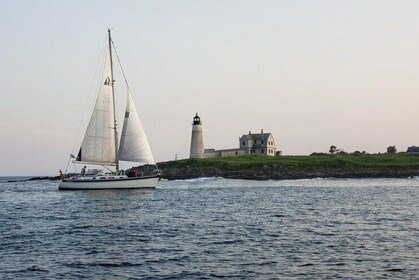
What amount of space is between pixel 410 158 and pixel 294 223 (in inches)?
4888

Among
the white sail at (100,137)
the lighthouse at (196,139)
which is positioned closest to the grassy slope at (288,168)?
the lighthouse at (196,139)

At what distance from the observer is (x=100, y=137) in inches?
2997

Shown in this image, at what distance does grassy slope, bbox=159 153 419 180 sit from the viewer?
5153 inches

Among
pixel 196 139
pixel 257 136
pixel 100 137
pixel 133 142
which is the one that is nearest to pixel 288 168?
pixel 196 139

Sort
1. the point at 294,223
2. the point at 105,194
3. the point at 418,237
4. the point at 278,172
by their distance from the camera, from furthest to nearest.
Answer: the point at 278,172
the point at 105,194
the point at 294,223
the point at 418,237

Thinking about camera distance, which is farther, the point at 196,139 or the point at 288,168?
the point at 196,139

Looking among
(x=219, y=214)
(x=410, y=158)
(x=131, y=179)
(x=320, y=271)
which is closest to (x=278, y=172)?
(x=410, y=158)

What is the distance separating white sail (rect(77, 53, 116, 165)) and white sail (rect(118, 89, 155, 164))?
4.44 feet

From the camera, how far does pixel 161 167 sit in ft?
461

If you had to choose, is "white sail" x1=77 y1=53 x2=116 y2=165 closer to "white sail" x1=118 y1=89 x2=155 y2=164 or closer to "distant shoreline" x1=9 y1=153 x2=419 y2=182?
"white sail" x1=118 y1=89 x2=155 y2=164

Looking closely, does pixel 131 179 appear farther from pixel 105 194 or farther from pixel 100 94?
pixel 100 94

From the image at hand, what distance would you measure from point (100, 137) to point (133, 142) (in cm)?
444

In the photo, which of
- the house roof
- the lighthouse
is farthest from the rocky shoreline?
the house roof

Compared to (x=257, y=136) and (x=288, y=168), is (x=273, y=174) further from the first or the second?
(x=257, y=136)
